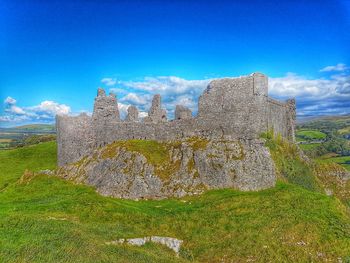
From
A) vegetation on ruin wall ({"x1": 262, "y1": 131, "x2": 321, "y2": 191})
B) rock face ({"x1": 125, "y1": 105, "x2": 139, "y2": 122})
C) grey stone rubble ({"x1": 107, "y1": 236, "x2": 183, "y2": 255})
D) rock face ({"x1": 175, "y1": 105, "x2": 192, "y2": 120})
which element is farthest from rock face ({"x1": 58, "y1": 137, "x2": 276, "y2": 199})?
grey stone rubble ({"x1": 107, "y1": 236, "x2": 183, "y2": 255})

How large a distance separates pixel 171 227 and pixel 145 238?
2.44 metres

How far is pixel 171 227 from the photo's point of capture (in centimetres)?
2573

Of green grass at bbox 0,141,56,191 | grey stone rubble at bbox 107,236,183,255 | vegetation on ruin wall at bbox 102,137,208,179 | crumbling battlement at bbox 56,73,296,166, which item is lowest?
grey stone rubble at bbox 107,236,183,255

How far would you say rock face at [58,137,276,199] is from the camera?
31.9 metres

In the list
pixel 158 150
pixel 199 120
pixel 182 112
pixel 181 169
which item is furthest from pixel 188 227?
pixel 182 112

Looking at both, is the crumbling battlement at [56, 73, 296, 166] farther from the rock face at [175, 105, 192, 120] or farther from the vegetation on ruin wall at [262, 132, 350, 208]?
the vegetation on ruin wall at [262, 132, 350, 208]

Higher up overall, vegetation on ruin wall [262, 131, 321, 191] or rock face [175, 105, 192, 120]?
rock face [175, 105, 192, 120]

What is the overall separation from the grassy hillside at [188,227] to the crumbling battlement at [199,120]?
7.15 m

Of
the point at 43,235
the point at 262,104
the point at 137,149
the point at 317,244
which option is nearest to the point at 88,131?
the point at 137,149

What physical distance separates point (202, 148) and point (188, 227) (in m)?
10.3

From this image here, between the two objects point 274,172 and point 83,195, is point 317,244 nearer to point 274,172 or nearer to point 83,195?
point 274,172

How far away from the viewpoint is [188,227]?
84.3ft

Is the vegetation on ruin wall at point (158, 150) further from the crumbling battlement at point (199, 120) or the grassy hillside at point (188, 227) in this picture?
the grassy hillside at point (188, 227)

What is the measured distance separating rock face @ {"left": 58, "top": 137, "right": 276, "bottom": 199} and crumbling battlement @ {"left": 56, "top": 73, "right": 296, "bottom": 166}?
1.63m
